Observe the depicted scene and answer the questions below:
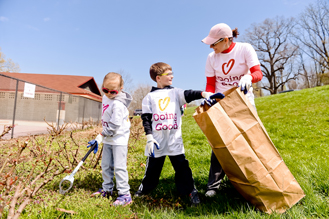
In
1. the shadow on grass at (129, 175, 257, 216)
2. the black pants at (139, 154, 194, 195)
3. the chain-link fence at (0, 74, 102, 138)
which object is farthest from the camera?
the chain-link fence at (0, 74, 102, 138)

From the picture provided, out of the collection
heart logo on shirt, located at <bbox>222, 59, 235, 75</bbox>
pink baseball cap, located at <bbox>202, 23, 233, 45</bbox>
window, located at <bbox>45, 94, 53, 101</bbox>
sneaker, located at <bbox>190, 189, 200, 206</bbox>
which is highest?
window, located at <bbox>45, 94, 53, 101</bbox>

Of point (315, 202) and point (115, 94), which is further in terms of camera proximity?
point (115, 94)

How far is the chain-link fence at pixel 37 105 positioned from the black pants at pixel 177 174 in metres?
2.35

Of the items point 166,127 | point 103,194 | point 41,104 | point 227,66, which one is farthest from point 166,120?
point 41,104

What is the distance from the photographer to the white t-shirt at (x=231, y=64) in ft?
7.48

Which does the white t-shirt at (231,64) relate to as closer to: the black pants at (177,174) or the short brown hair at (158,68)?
the short brown hair at (158,68)

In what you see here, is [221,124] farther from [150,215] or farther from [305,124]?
[305,124]

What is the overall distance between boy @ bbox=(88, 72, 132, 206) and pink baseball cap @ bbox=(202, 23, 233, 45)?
1.33m

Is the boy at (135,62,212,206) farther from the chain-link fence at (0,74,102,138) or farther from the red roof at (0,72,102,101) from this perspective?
the red roof at (0,72,102,101)

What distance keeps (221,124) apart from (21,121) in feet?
33.6

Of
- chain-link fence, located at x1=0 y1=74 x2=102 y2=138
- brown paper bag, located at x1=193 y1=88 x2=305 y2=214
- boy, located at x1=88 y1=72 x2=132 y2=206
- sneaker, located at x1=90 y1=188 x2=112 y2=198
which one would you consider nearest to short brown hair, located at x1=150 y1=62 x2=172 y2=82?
boy, located at x1=88 y1=72 x2=132 y2=206

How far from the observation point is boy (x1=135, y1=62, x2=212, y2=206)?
8.04 ft

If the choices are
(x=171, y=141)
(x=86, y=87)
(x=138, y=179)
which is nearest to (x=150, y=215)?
(x=171, y=141)

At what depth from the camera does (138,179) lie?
339 cm
